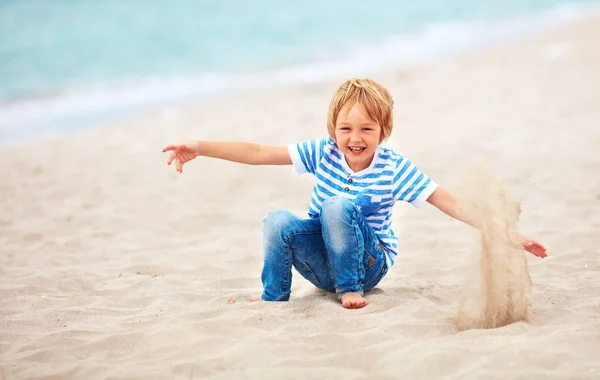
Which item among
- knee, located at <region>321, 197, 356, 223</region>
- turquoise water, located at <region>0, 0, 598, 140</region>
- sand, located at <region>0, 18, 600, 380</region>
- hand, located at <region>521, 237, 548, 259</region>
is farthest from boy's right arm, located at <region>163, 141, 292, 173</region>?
turquoise water, located at <region>0, 0, 598, 140</region>

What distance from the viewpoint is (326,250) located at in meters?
3.44

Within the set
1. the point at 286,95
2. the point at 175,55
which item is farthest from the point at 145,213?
the point at 175,55

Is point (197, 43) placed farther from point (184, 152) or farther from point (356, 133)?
point (356, 133)

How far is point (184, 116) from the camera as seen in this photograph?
920cm

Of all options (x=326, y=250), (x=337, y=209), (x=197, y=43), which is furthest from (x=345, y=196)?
(x=197, y=43)

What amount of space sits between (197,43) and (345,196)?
13.6m

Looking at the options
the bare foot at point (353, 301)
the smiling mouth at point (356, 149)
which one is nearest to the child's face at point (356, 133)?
the smiling mouth at point (356, 149)

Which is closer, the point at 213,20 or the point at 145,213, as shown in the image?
the point at 145,213

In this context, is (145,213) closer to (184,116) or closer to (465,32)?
(184,116)

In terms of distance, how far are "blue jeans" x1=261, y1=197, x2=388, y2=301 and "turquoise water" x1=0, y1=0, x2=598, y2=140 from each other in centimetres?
608

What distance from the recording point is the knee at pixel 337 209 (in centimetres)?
324

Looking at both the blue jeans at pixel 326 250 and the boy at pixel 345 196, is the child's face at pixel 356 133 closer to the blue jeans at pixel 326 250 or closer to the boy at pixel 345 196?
the boy at pixel 345 196

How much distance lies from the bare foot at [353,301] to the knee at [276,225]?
38 centimetres

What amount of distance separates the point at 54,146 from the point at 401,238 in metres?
4.34
